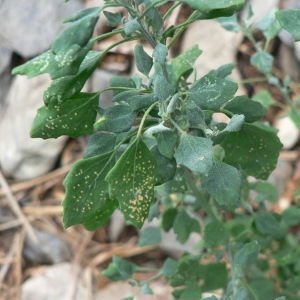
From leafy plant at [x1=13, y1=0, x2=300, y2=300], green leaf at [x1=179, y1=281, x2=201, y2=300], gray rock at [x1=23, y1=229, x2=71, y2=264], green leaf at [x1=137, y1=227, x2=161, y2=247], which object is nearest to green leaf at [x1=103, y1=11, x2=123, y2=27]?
leafy plant at [x1=13, y1=0, x2=300, y2=300]

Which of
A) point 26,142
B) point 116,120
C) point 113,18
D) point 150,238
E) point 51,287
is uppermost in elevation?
point 113,18

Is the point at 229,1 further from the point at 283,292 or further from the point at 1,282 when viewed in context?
the point at 1,282

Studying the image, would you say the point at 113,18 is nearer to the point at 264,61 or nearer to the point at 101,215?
the point at 101,215

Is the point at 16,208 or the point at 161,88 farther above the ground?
the point at 161,88

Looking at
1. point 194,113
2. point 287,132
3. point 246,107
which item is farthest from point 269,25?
point 287,132

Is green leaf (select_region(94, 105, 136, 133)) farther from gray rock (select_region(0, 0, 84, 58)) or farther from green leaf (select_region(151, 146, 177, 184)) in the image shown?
gray rock (select_region(0, 0, 84, 58))

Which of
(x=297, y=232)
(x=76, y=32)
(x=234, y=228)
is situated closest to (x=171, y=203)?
(x=234, y=228)
